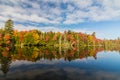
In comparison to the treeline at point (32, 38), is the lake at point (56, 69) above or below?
below

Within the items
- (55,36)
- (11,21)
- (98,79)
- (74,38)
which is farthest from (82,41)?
(98,79)

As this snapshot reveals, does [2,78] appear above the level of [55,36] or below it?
below

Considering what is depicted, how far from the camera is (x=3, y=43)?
105 m

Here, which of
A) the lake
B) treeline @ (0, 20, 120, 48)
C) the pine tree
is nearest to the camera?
the lake

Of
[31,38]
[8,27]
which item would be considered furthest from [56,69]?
[31,38]

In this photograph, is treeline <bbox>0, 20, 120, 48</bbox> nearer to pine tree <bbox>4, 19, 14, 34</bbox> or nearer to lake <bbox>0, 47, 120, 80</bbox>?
pine tree <bbox>4, 19, 14, 34</bbox>

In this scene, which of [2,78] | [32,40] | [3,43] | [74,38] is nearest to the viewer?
[2,78]

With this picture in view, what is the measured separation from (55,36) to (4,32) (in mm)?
55076

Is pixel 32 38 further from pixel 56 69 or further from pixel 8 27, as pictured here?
pixel 56 69

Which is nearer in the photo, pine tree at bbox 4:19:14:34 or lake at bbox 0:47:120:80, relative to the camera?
lake at bbox 0:47:120:80

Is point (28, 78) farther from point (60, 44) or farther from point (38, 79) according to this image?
point (60, 44)

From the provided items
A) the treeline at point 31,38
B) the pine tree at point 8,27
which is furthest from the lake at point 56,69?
the pine tree at point 8,27

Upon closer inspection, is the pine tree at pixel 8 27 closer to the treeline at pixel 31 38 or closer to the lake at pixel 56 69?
the treeline at pixel 31 38

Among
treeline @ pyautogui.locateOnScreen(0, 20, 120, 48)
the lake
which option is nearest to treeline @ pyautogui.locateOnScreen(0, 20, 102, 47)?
treeline @ pyautogui.locateOnScreen(0, 20, 120, 48)
